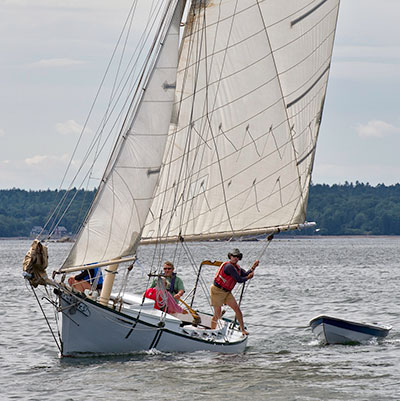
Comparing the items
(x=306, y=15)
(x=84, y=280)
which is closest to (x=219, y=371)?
(x=84, y=280)

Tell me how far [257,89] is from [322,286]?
30983 millimetres

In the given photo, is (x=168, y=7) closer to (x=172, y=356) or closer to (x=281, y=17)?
(x=281, y=17)

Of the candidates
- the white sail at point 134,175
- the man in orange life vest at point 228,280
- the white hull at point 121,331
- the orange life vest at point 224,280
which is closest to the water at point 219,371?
the white hull at point 121,331

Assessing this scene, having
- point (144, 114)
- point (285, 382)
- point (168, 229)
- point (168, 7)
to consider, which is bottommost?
point (285, 382)

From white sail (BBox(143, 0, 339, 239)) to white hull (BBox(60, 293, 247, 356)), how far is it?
2.41 m

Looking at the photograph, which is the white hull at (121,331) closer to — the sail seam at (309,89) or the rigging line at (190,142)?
the rigging line at (190,142)

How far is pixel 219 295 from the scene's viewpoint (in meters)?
22.8

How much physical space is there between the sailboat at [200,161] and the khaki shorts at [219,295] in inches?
20.7

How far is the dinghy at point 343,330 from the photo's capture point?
25.4 meters

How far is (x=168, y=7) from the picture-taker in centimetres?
2169

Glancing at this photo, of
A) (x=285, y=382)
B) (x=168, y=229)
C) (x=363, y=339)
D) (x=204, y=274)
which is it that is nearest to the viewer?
(x=285, y=382)

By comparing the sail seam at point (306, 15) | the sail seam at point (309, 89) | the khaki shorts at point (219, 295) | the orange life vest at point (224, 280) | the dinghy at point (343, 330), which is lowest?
the dinghy at point (343, 330)

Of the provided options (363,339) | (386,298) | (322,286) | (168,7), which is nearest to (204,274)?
(322,286)

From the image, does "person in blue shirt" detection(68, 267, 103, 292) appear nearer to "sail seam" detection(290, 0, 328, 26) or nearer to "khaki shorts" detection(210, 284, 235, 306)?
"khaki shorts" detection(210, 284, 235, 306)
